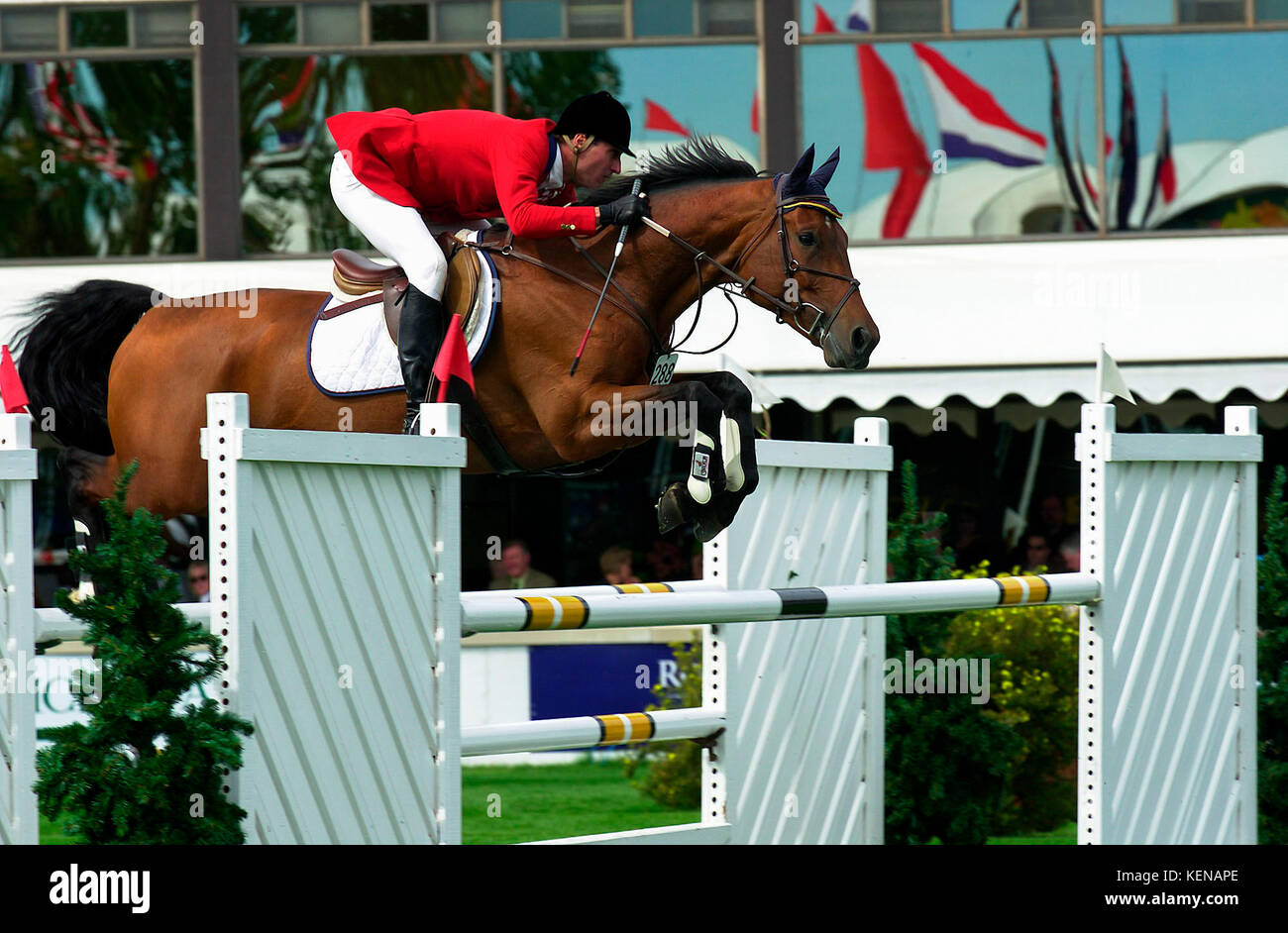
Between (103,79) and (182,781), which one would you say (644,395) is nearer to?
(182,781)

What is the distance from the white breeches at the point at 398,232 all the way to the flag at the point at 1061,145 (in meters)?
6.61

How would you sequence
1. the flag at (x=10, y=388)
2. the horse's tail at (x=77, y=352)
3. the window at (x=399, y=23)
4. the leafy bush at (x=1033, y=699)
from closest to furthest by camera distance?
→ the flag at (x=10, y=388) < the horse's tail at (x=77, y=352) < the leafy bush at (x=1033, y=699) < the window at (x=399, y=23)

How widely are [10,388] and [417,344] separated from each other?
106 centimetres

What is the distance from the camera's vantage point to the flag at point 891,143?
1053 cm

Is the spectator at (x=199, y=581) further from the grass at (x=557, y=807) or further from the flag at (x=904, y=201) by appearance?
the flag at (x=904, y=201)

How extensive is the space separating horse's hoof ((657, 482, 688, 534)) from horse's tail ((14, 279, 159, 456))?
87.3 inches

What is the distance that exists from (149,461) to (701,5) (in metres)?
6.52

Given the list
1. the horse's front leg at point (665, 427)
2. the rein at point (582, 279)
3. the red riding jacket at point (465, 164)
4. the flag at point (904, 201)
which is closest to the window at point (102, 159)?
the flag at point (904, 201)

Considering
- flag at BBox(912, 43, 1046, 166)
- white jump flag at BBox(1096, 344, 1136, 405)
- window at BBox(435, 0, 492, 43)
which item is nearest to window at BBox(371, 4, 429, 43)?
window at BBox(435, 0, 492, 43)

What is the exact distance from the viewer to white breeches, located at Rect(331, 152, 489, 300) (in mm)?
4590

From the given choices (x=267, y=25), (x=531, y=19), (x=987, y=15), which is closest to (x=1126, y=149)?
(x=987, y=15)

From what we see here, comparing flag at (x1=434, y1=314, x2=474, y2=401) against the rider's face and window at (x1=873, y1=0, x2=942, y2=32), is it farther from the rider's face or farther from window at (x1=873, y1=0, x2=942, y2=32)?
window at (x1=873, y1=0, x2=942, y2=32)

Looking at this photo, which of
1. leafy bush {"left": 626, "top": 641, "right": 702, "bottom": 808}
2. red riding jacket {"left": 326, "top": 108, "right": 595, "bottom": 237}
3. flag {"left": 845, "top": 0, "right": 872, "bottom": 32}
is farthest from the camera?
flag {"left": 845, "top": 0, "right": 872, "bottom": 32}

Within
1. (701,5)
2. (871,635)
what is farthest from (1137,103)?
(871,635)
